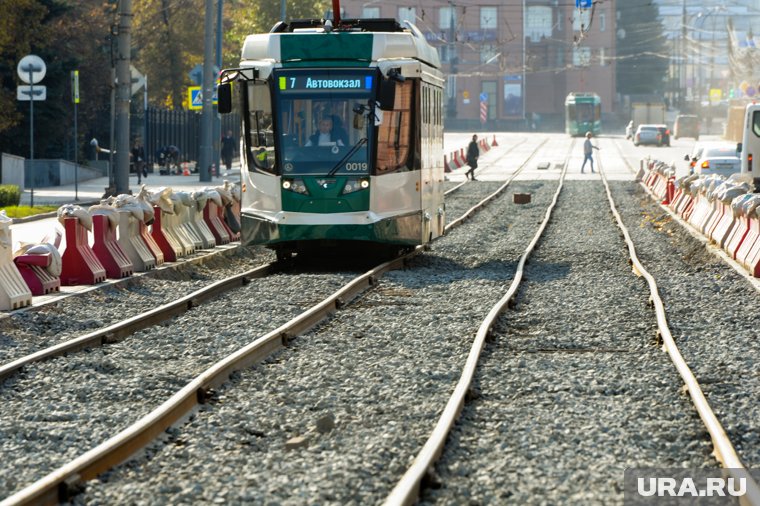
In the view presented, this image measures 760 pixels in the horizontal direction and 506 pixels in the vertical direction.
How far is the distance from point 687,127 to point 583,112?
389 inches

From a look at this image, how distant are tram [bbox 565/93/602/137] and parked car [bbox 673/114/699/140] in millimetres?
7216

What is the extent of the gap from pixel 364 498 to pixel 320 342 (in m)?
5.43

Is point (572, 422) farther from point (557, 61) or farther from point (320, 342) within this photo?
point (557, 61)

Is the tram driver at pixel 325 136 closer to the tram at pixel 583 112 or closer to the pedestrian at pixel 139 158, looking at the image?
the pedestrian at pixel 139 158

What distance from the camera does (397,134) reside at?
18984 mm

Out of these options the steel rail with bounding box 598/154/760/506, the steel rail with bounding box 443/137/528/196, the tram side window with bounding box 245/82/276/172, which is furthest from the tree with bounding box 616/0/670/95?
the steel rail with bounding box 598/154/760/506

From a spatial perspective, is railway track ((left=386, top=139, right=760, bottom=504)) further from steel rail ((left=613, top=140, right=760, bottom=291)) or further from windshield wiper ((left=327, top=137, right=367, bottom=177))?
windshield wiper ((left=327, top=137, right=367, bottom=177))

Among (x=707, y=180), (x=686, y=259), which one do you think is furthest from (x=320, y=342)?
(x=707, y=180)

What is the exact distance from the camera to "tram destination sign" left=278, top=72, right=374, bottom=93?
18.6 m

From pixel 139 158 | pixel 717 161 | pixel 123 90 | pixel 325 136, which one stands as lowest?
pixel 717 161

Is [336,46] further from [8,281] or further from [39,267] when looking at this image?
[8,281]

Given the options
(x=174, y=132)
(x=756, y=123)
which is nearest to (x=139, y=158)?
(x=174, y=132)

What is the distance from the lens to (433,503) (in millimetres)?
6754

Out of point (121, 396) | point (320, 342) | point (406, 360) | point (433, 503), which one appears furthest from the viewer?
point (320, 342)
